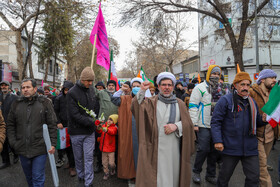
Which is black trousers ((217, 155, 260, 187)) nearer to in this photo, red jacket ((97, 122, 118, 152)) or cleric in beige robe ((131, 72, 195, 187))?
cleric in beige robe ((131, 72, 195, 187))

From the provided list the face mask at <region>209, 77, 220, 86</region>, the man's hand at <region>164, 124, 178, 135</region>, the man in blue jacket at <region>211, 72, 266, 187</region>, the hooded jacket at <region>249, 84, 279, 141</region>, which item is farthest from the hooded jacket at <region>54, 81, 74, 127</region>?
the hooded jacket at <region>249, 84, 279, 141</region>

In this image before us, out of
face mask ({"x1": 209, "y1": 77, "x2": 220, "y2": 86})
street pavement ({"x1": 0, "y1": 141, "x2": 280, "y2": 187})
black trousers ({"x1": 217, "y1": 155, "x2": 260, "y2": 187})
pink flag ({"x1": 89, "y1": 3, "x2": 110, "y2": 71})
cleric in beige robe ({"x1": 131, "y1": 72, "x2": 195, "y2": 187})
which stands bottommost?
street pavement ({"x1": 0, "y1": 141, "x2": 280, "y2": 187})

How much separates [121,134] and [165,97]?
1684 millimetres

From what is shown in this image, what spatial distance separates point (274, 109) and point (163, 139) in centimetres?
162

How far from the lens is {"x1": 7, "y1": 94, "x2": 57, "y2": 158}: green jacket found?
312 cm

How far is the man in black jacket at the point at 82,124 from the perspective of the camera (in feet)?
12.2

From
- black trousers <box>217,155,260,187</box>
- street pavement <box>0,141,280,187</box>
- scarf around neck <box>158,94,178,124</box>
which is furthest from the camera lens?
street pavement <box>0,141,280,187</box>

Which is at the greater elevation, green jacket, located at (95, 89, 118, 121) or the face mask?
the face mask

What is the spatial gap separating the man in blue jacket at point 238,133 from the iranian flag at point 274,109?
0.16 metres

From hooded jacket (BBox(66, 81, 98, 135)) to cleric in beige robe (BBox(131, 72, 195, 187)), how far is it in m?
1.26

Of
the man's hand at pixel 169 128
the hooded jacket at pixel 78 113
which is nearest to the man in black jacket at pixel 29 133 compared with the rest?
the hooded jacket at pixel 78 113

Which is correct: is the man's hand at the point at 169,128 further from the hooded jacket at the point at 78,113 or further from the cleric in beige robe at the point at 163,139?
the hooded jacket at the point at 78,113

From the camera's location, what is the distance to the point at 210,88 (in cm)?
416

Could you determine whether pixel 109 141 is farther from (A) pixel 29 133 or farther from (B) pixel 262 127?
(B) pixel 262 127
